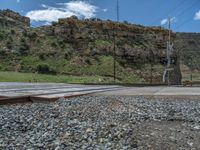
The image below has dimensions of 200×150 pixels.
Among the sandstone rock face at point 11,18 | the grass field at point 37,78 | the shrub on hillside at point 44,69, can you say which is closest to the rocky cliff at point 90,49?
the shrub on hillside at point 44,69

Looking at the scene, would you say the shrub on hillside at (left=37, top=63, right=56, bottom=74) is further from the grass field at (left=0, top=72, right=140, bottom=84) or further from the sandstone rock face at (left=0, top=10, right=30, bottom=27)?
the sandstone rock face at (left=0, top=10, right=30, bottom=27)

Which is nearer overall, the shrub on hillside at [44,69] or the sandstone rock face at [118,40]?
the shrub on hillside at [44,69]

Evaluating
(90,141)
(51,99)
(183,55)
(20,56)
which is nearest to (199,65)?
(183,55)

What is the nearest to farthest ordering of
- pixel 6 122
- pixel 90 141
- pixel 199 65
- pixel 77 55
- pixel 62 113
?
1. pixel 90 141
2. pixel 6 122
3. pixel 62 113
4. pixel 77 55
5. pixel 199 65

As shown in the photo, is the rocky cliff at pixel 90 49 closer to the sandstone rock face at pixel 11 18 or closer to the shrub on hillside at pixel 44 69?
the shrub on hillside at pixel 44 69

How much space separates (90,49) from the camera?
67.2 metres

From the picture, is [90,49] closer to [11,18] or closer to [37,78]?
[37,78]

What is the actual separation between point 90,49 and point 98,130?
59.7 meters

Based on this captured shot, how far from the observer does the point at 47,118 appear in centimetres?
983

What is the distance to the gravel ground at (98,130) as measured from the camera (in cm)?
671

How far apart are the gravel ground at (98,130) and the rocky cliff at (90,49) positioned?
151 ft

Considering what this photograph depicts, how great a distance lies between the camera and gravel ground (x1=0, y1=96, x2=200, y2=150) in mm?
6707

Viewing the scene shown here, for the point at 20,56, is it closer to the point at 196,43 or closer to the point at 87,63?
the point at 87,63

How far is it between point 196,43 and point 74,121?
102070 millimetres
